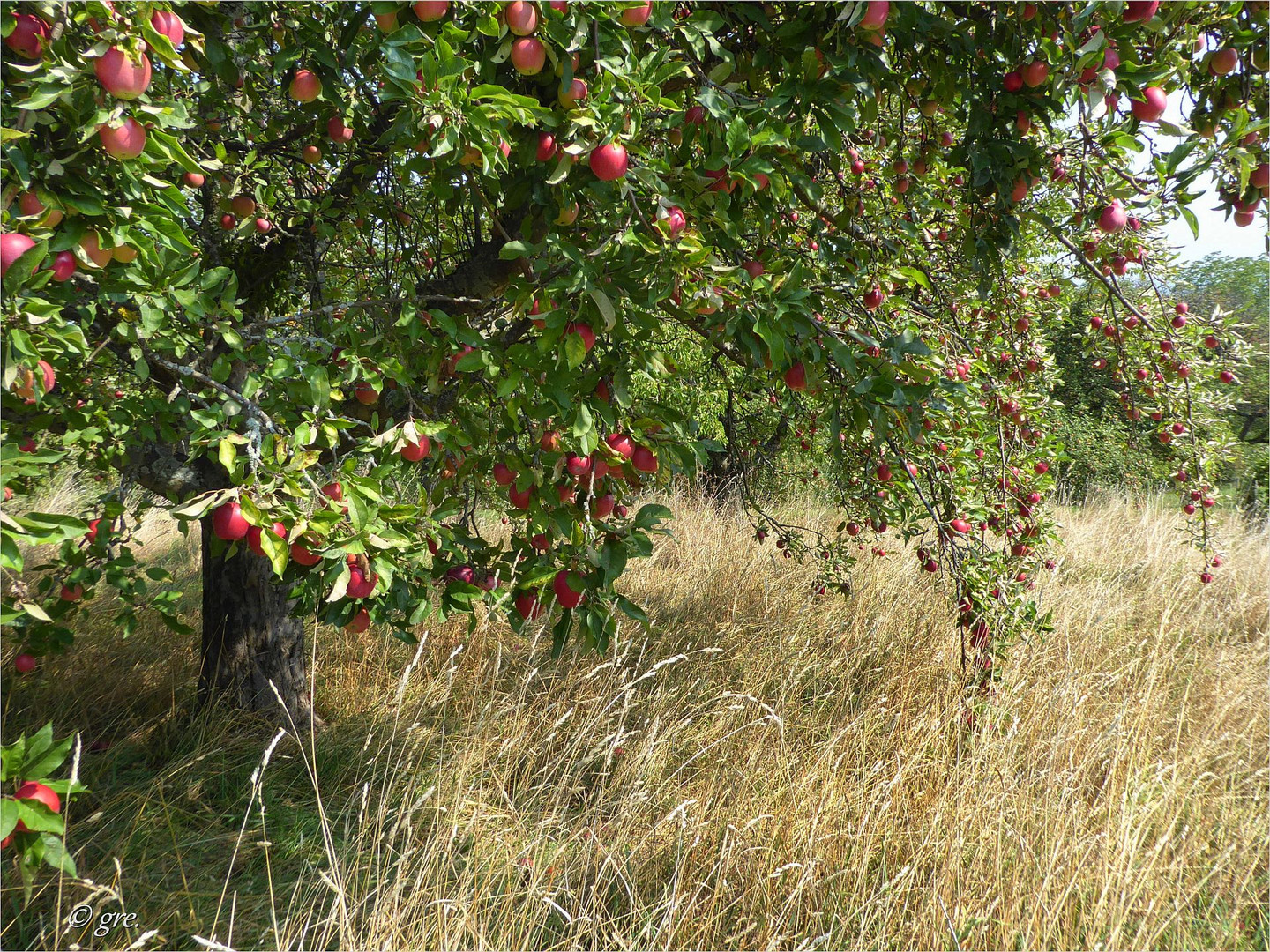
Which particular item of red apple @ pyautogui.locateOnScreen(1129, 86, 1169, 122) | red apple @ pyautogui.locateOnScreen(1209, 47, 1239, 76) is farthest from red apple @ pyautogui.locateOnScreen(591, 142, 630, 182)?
red apple @ pyautogui.locateOnScreen(1209, 47, 1239, 76)

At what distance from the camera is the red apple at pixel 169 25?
3.98 ft

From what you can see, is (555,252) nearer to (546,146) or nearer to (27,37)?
(546,146)

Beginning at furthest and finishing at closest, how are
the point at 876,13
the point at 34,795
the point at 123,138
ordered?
the point at 876,13
the point at 123,138
the point at 34,795

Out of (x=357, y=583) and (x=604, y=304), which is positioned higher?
(x=604, y=304)

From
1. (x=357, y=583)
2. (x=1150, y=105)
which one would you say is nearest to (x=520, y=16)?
(x=357, y=583)

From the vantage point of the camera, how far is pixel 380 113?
2432 millimetres

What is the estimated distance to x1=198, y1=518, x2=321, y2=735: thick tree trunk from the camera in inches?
114

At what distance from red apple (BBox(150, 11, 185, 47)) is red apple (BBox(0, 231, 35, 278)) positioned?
41 cm

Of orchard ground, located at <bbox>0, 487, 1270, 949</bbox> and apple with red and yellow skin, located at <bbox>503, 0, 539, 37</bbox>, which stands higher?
apple with red and yellow skin, located at <bbox>503, 0, 539, 37</bbox>

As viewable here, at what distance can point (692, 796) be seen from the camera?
2.54 m

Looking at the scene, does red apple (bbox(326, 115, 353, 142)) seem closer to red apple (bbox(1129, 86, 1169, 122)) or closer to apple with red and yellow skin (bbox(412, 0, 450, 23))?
apple with red and yellow skin (bbox(412, 0, 450, 23))

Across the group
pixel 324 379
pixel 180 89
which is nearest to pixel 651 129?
pixel 324 379

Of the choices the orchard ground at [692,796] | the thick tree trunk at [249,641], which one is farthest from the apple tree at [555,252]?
the orchard ground at [692,796]

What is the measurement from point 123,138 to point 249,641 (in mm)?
2239
